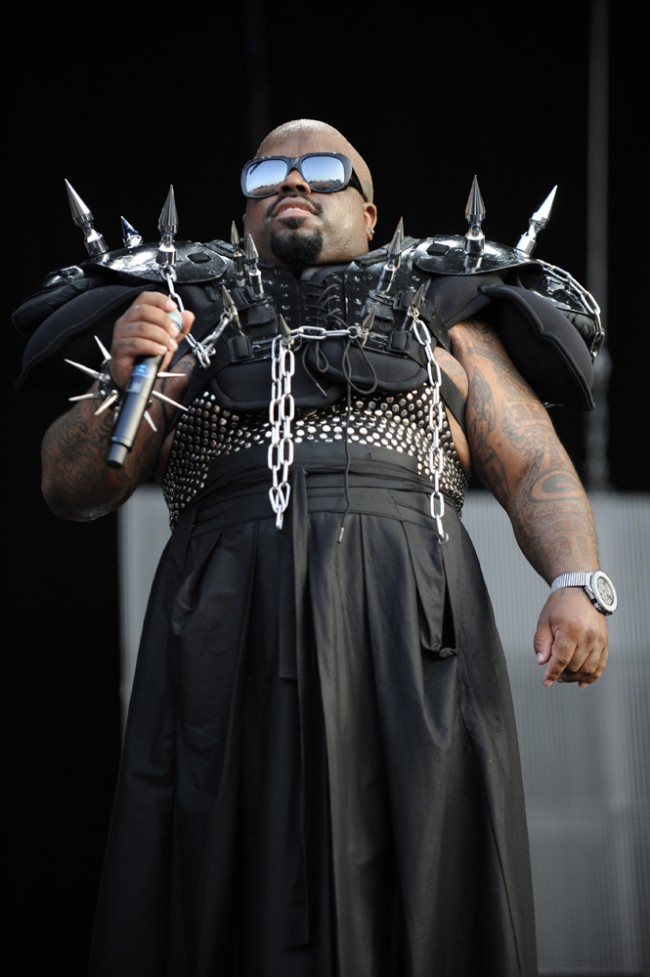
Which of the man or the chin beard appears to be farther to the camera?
the chin beard

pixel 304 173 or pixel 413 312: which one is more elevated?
pixel 304 173

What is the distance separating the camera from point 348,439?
2.84 metres

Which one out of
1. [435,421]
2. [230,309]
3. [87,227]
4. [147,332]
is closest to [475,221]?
[435,421]

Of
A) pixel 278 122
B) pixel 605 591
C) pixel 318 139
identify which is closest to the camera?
pixel 605 591

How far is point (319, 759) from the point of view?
263cm

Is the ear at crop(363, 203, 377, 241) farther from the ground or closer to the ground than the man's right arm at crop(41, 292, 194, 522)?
farther from the ground

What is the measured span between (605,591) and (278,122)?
2.94 m

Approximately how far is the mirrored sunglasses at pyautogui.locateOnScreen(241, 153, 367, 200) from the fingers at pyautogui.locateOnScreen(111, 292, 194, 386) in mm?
611

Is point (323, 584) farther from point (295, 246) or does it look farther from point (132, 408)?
point (295, 246)

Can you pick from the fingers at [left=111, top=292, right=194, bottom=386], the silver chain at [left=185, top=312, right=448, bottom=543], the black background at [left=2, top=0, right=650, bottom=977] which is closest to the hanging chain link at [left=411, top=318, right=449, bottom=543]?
the silver chain at [left=185, top=312, right=448, bottom=543]

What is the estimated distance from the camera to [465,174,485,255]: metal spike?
9.85 feet

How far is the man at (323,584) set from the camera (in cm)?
260

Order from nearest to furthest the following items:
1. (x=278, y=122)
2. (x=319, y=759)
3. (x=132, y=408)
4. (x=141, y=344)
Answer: (x=132, y=408), (x=141, y=344), (x=319, y=759), (x=278, y=122)

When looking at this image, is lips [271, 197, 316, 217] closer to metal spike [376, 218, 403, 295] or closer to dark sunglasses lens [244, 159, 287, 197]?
dark sunglasses lens [244, 159, 287, 197]
